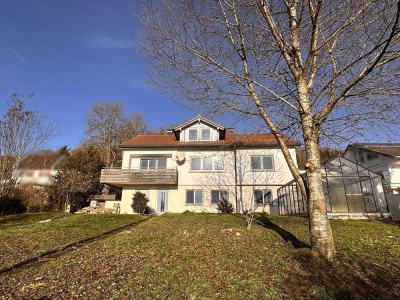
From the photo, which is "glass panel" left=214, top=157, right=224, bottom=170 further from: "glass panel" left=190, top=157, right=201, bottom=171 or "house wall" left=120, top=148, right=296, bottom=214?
"glass panel" left=190, top=157, right=201, bottom=171

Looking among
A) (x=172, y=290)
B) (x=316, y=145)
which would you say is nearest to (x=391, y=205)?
(x=316, y=145)

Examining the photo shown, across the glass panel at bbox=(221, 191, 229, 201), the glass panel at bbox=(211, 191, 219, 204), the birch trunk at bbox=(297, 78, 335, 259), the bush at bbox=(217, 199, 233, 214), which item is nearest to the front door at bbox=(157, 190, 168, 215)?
the glass panel at bbox=(211, 191, 219, 204)

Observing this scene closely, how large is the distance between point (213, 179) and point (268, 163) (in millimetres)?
5161

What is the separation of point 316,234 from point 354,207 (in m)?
Answer: 12.2

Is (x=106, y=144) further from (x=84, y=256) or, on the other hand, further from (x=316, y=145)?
(x=316, y=145)

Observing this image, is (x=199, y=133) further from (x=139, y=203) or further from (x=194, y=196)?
(x=139, y=203)

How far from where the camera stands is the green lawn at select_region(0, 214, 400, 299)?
3.62 meters

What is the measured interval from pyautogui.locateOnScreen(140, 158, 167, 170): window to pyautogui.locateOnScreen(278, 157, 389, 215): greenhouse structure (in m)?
13.0

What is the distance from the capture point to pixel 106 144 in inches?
1439

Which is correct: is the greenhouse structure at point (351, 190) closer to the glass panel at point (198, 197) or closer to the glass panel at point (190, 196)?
the glass panel at point (198, 197)

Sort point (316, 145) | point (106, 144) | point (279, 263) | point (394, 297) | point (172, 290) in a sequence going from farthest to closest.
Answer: point (106, 144), point (316, 145), point (279, 263), point (172, 290), point (394, 297)

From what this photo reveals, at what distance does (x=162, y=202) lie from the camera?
75.6ft

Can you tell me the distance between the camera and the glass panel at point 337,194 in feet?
49.2

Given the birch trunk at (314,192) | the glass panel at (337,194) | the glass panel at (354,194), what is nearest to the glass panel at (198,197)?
the glass panel at (337,194)
